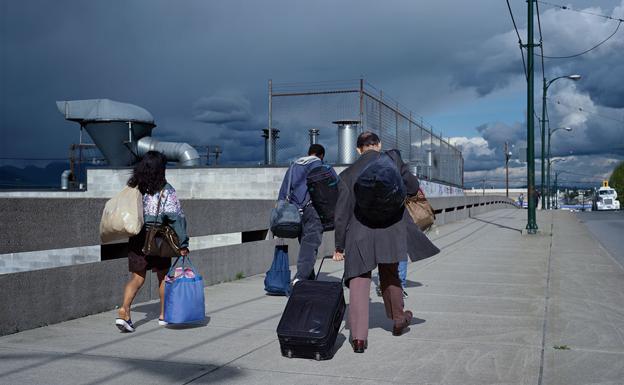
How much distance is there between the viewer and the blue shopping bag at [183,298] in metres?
6.25

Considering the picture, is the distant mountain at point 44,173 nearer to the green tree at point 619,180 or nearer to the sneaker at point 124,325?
the sneaker at point 124,325

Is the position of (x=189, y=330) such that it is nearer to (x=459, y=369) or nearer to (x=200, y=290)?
(x=200, y=290)

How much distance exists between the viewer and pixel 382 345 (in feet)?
19.4

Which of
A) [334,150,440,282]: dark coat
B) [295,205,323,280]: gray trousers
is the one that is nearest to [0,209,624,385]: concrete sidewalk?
[295,205,323,280]: gray trousers

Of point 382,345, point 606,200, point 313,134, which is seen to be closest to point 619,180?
point 606,200

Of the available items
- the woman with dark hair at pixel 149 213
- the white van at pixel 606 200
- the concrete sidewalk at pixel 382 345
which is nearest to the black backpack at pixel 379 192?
the concrete sidewalk at pixel 382 345

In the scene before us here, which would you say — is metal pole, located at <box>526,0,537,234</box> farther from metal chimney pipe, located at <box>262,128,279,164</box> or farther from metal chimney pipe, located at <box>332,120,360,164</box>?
metal chimney pipe, located at <box>262,128,279,164</box>

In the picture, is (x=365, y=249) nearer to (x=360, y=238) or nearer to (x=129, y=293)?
(x=360, y=238)

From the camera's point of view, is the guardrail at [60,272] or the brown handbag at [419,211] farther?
the brown handbag at [419,211]

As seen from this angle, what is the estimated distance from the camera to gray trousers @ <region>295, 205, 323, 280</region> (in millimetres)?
7789

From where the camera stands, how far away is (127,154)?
3198cm

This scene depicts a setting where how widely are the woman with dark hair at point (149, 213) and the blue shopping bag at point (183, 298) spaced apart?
0.24 metres

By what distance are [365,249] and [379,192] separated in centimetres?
52

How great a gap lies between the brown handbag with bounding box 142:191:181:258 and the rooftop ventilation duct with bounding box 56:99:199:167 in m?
24.9
